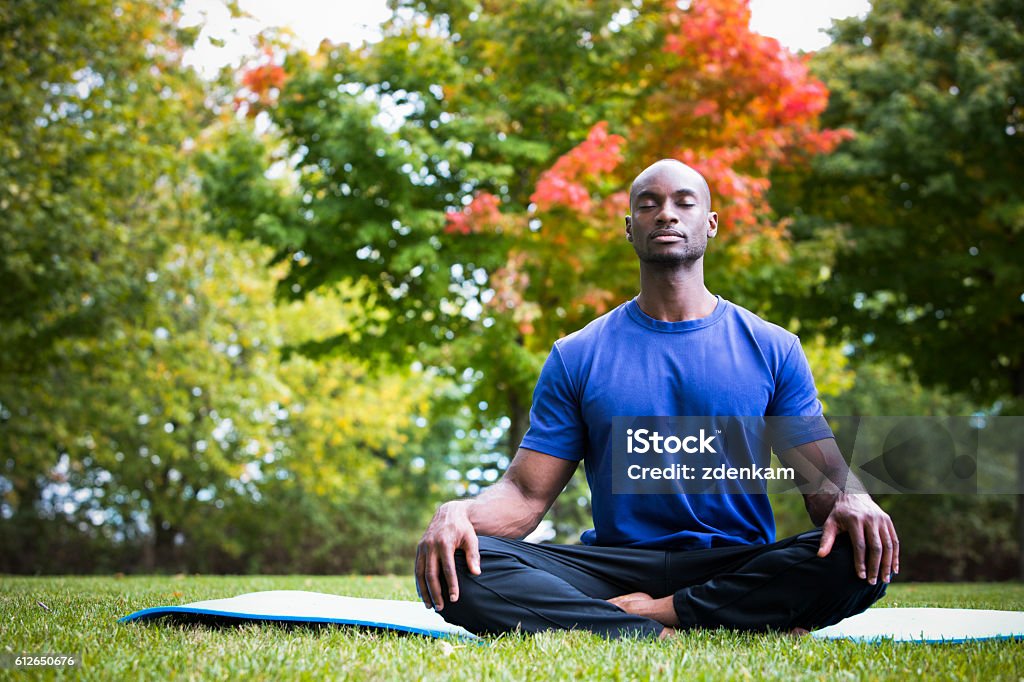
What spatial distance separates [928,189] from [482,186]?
5413 mm

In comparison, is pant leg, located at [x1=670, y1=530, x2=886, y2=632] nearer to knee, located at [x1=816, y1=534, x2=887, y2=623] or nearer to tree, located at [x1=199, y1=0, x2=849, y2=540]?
knee, located at [x1=816, y1=534, x2=887, y2=623]

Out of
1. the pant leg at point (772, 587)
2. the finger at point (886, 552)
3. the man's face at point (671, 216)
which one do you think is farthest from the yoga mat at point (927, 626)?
the man's face at point (671, 216)

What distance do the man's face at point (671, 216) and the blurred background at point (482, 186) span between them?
486 cm

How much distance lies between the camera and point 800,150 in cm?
1064

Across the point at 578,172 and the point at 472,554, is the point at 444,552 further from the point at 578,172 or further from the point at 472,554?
the point at 578,172

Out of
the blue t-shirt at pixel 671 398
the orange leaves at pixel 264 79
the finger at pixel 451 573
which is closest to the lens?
the finger at pixel 451 573

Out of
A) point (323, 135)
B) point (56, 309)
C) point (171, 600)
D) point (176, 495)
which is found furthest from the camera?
point (176, 495)

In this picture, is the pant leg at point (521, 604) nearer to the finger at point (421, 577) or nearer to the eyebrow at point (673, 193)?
the finger at point (421, 577)

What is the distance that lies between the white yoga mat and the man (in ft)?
0.67

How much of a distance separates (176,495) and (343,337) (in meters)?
10.6

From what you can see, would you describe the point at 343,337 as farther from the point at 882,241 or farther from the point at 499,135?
the point at 882,241

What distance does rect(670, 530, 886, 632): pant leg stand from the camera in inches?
125

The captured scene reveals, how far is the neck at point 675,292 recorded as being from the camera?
372cm

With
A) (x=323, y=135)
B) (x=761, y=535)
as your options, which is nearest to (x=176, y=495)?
(x=323, y=135)
